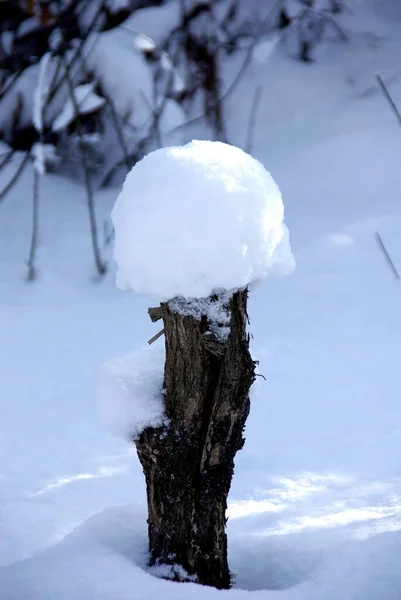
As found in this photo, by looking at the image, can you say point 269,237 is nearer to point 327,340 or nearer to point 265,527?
point 265,527

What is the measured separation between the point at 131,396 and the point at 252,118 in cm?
281

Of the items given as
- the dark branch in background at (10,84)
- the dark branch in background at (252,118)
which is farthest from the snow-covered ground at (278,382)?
the dark branch in background at (10,84)

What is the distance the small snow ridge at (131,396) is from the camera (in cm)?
160

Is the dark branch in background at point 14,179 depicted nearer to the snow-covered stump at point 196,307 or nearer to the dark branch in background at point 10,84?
the dark branch in background at point 10,84

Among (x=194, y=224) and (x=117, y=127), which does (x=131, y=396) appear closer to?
(x=194, y=224)

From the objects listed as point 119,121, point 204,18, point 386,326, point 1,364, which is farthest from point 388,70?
point 1,364

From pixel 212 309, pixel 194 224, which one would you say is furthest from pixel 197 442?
pixel 194 224

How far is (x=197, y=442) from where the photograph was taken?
1601 millimetres

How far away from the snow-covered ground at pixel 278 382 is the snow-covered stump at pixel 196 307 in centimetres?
12

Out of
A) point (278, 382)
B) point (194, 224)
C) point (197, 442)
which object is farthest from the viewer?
point (278, 382)

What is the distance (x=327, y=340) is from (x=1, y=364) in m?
1.26

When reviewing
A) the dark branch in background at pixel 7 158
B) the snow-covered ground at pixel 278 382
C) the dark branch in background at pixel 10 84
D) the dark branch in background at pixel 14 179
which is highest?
the dark branch in background at pixel 10 84

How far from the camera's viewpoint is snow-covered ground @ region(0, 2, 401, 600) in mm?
1664

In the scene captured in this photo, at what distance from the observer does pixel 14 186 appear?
402 centimetres
